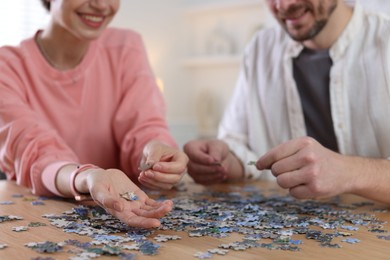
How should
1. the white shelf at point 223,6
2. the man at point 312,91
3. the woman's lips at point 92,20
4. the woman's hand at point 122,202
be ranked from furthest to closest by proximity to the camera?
the white shelf at point 223,6 → the man at point 312,91 → the woman's lips at point 92,20 → the woman's hand at point 122,202

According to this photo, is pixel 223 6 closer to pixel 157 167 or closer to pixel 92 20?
pixel 92 20

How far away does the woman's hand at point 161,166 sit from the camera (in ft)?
5.42

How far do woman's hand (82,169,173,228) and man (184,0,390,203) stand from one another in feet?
2.27

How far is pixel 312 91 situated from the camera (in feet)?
7.99

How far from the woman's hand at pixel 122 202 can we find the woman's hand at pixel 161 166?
0.18 metres

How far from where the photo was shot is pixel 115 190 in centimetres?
143

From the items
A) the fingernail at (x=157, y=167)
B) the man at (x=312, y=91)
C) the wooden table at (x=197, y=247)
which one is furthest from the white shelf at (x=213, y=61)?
the wooden table at (x=197, y=247)

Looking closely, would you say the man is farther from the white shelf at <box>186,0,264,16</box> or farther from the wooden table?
the white shelf at <box>186,0,264,16</box>

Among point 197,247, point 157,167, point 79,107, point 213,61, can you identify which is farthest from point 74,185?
point 213,61

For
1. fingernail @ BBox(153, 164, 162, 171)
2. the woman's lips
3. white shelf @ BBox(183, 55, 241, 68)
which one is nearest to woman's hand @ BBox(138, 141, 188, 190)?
fingernail @ BBox(153, 164, 162, 171)

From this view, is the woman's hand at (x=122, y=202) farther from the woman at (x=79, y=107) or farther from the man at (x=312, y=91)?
the man at (x=312, y=91)

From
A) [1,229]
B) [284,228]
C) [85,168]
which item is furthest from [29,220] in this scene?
[284,228]

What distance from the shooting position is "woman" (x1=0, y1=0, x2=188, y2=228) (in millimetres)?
1791

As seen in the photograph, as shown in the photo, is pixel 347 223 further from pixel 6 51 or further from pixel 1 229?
pixel 6 51
